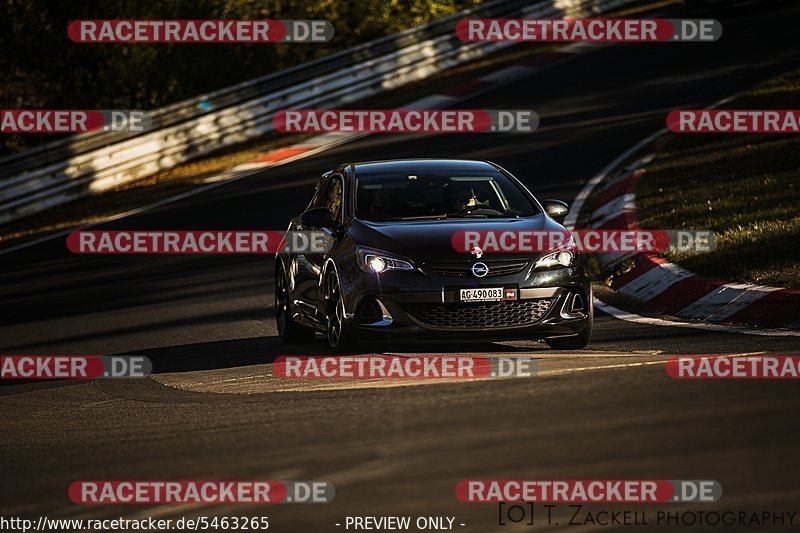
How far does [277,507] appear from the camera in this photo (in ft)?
22.8

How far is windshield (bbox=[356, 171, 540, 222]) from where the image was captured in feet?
39.0

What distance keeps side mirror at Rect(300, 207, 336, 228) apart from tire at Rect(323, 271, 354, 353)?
1.33ft

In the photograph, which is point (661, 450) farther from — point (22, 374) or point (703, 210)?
point (703, 210)

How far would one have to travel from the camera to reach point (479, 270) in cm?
1075

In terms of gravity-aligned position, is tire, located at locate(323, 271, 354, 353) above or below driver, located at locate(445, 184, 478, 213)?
below

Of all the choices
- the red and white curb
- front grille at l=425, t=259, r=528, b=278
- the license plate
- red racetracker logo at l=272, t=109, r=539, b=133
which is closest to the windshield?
front grille at l=425, t=259, r=528, b=278

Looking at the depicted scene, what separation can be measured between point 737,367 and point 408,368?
2.37 m

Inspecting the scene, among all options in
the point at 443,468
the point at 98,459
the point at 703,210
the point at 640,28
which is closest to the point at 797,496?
the point at 443,468

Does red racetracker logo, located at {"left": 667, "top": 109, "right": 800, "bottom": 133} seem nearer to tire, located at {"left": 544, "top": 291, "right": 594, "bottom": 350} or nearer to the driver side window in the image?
the driver side window

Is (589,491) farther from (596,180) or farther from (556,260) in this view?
(596,180)

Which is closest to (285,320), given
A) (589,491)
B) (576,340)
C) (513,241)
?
(513,241)

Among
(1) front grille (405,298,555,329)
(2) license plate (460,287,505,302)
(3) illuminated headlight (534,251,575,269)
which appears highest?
(3) illuminated headlight (534,251,575,269)

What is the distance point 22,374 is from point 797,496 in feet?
26.1

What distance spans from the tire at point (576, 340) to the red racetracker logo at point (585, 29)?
787 inches
